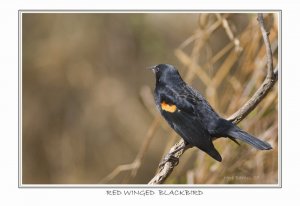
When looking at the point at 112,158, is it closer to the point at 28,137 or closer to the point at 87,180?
the point at 87,180

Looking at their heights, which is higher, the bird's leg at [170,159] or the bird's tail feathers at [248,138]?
the bird's tail feathers at [248,138]

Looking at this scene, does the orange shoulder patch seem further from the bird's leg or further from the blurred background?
the bird's leg

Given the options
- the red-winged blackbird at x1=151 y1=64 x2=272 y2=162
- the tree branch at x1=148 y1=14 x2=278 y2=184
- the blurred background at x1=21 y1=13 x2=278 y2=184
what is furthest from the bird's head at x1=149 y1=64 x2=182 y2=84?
the tree branch at x1=148 y1=14 x2=278 y2=184

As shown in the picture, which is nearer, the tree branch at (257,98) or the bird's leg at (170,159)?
the tree branch at (257,98)

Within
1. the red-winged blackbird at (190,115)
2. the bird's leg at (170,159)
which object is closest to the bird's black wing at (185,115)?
the red-winged blackbird at (190,115)

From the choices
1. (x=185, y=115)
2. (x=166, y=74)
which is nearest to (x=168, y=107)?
(x=185, y=115)

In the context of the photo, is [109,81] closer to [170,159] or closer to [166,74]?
[166,74]

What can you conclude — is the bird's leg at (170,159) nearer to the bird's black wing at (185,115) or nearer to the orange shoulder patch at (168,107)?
the bird's black wing at (185,115)
